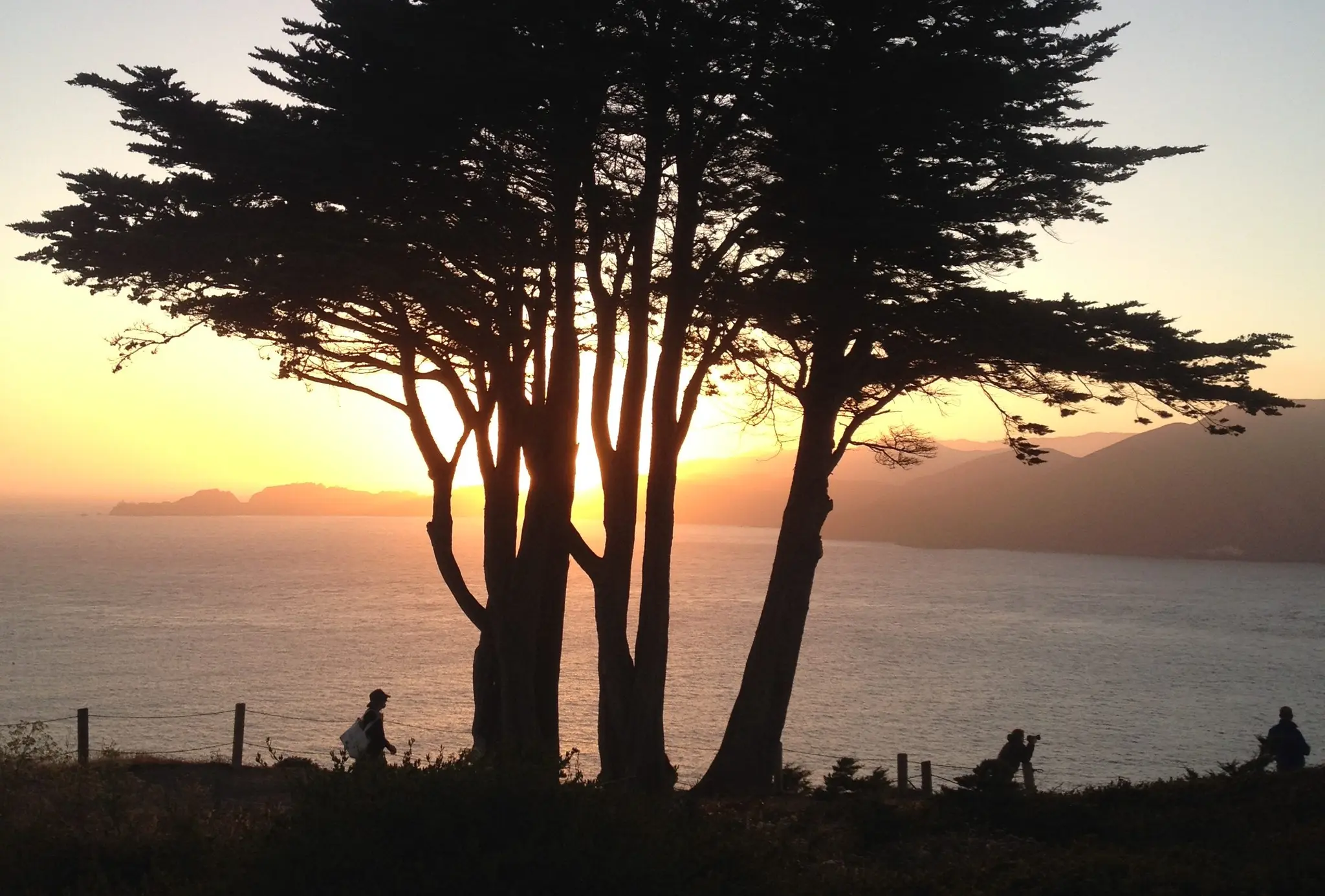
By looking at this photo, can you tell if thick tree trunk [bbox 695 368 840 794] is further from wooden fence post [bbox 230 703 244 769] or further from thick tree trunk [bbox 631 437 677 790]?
wooden fence post [bbox 230 703 244 769]

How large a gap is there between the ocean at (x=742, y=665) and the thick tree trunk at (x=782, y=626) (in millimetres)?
7572

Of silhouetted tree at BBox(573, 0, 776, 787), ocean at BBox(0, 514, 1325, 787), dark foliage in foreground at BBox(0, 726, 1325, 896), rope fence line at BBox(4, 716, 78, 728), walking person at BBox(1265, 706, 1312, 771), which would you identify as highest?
silhouetted tree at BBox(573, 0, 776, 787)

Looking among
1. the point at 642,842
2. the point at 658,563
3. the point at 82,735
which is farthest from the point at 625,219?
the point at 82,735

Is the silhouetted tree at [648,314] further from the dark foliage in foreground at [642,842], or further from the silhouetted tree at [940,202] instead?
the dark foliage in foreground at [642,842]

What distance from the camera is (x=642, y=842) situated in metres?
5.52

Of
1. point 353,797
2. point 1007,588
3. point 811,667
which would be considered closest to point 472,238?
point 353,797

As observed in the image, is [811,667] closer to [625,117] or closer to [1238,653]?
[1238,653]

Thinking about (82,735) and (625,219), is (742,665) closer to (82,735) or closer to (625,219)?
(82,735)

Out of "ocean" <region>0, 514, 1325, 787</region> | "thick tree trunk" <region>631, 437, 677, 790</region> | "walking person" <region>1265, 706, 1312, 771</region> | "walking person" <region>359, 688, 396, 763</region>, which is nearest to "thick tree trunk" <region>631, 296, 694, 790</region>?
"thick tree trunk" <region>631, 437, 677, 790</region>

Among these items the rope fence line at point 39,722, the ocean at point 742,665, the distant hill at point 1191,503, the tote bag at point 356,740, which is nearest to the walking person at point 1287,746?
the ocean at point 742,665

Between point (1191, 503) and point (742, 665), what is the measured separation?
143m

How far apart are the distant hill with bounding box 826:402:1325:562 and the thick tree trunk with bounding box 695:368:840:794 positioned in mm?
170148

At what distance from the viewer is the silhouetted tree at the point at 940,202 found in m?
10.7

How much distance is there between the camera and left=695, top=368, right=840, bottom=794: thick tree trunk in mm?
13008
